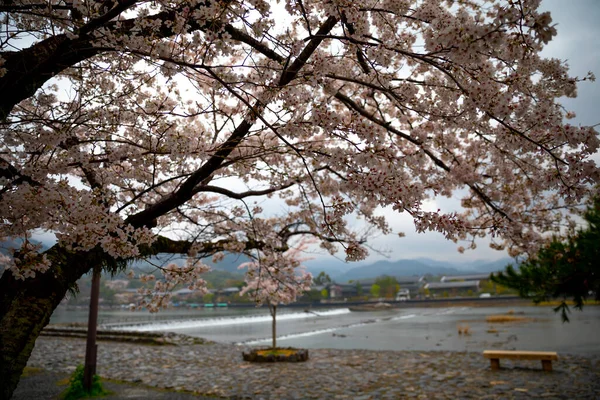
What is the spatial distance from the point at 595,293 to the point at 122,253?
10.1m

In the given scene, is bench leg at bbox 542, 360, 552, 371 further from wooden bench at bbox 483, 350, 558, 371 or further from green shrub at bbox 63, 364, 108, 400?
green shrub at bbox 63, 364, 108, 400

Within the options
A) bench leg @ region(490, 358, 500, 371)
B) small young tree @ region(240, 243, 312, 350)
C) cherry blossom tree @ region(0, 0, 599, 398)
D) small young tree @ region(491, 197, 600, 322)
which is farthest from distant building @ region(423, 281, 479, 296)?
cherry blossom tree @ region(0, 0, 599, 398)

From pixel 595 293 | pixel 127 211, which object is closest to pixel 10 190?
pixel 127 211

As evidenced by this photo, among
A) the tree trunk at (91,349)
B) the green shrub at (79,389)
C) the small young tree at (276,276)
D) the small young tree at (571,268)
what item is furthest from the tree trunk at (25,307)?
the small young tree at (571,268)

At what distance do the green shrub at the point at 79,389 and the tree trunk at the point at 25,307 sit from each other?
4.01m

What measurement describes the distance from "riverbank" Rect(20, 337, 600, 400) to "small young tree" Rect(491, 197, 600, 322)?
1.63 meters

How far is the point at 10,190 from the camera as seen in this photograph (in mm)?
2861

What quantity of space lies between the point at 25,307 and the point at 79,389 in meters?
4.22

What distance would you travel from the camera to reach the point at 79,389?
6445 millimetres

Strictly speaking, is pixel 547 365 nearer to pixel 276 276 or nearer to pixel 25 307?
pixel 276 276

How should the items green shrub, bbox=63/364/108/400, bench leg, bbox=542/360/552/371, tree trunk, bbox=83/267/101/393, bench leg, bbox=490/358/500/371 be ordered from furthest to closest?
bench leg, bbox=490/358/500/371 → bench leg, bbox=542/360/552/371 → tree trunk, bbox=83/267/101/393 → green shrub, bbox=63/364/108/400

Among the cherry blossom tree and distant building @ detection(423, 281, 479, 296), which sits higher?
the cherry blossom tree

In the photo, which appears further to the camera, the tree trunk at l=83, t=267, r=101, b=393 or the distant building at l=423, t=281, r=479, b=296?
the distant building at l=423, t=281, r=479, b=296

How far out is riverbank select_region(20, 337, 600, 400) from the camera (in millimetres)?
6617
